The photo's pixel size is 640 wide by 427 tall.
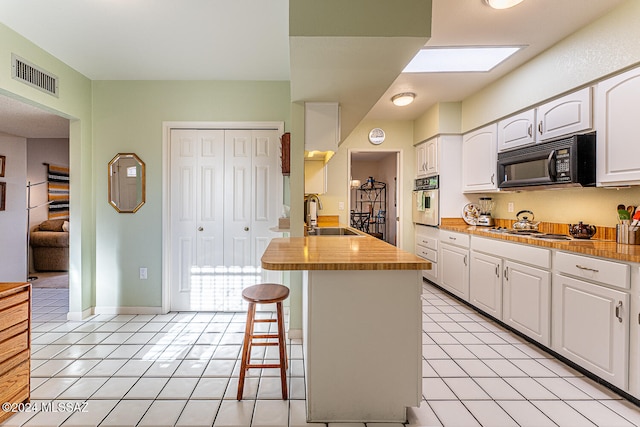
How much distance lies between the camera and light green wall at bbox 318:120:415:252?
4633 millimetres

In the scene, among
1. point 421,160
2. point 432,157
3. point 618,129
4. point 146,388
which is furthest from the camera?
point 421,160

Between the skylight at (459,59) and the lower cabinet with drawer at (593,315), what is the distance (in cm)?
181

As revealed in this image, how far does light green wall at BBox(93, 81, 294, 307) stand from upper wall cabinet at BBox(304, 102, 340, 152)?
798 mm

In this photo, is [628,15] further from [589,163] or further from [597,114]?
[589,163]

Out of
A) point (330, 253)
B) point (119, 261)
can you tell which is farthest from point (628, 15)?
point (119, 261)

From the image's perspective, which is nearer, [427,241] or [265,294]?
[265,294]

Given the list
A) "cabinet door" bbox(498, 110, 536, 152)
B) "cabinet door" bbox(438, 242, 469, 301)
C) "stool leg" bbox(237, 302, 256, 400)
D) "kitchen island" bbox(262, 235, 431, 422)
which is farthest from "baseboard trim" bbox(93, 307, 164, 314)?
"cabinet door" bbox(498, 110, 536, 152)

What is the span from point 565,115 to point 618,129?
17.4 inches

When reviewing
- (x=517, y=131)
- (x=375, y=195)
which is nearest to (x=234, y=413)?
(x=517, y=131)

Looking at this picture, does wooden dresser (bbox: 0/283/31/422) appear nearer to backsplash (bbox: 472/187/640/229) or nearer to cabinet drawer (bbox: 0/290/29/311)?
cabinet drawer (bbox: 0/290/29/311)

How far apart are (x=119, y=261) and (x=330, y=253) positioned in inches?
103

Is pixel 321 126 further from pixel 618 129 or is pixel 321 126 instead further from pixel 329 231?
pixel 618 129

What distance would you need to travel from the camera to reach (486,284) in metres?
2.98

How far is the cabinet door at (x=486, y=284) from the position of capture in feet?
9.20
